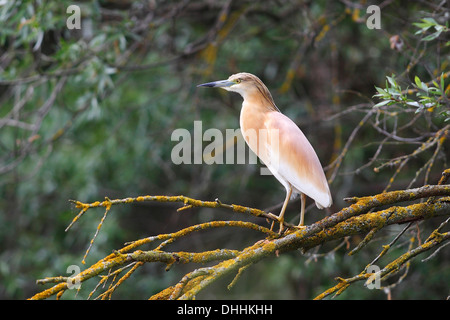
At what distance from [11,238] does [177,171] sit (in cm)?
191

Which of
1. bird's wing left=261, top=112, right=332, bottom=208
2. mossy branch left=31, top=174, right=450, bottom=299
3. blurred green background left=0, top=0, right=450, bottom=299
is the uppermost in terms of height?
mossy branch left=31, top=174, right=450, bottom=299

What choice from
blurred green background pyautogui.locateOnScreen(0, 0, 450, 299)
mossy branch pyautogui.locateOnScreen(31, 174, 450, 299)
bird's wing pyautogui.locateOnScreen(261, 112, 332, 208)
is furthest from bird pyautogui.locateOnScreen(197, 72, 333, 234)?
blurred green background pyautogui.locateOnScreen(0, 0, 450, 299)

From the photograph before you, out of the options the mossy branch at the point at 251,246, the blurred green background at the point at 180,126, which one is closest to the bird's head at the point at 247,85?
the mossy branch at the point at 251,246

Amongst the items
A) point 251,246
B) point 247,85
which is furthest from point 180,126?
point 251,246

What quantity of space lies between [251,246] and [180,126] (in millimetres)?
3574

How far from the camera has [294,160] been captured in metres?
2.65

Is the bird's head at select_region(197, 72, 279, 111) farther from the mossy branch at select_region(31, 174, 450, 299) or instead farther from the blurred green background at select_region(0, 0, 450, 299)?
the blurred green background at select_region(0, 0, 450, 299)

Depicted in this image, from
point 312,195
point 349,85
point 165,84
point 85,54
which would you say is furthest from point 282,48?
point 312,195

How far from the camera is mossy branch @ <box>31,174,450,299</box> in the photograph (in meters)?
1.55

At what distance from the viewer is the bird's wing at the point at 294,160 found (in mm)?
2580

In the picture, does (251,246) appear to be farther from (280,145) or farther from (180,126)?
(180,126)

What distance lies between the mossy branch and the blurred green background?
2453 millimetres

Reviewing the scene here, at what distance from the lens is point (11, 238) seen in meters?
6.08
